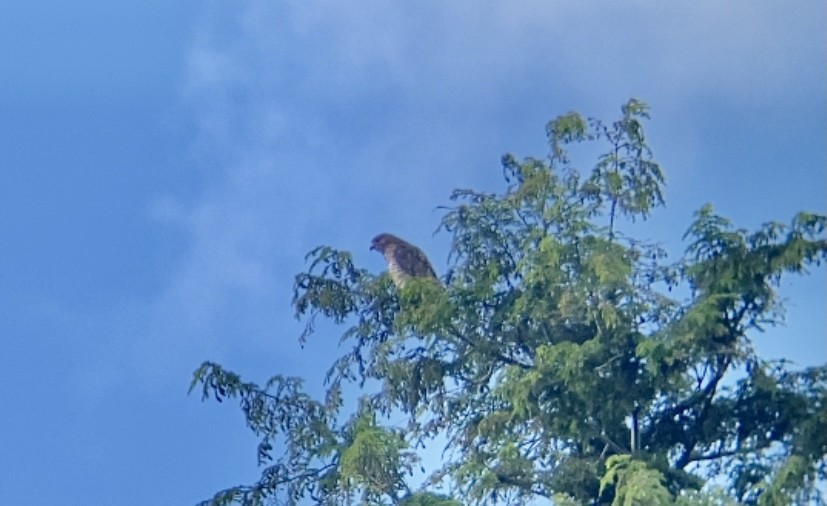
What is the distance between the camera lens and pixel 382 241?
24.3ft

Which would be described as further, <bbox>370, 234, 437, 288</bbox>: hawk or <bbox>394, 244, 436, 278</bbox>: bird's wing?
<bbox>394, 244, 436, 278</bbox>: bird's wing

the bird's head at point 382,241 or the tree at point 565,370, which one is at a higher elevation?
the bird's head at point 382,241

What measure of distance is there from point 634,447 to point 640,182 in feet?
4.36

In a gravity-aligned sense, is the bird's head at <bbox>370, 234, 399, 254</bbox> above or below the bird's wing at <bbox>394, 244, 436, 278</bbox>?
above

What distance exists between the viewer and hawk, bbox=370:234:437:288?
22.0 feet

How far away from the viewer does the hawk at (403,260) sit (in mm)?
6707

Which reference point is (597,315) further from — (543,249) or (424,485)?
(424,485)

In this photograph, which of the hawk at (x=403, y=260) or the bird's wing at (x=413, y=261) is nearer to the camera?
the hawk at (x=403, y=260)

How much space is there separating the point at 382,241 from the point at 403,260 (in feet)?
1.64

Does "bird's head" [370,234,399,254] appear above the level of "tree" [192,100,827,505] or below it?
above

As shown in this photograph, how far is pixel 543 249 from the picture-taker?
19.7ft

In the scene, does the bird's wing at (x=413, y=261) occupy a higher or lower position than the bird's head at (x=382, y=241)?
lower

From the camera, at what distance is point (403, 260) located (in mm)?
→ 6926

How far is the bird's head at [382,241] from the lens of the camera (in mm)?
7309
